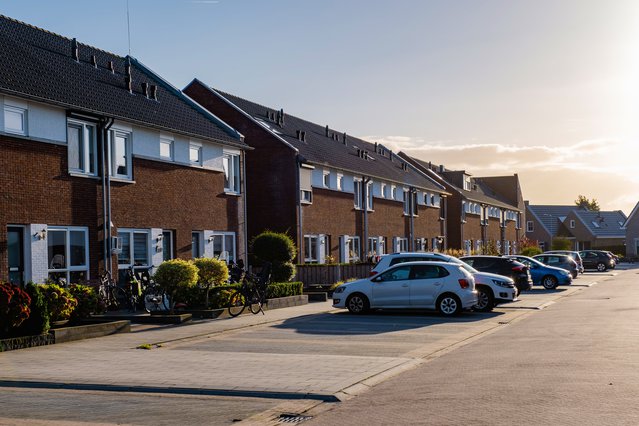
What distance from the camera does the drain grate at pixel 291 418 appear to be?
870 centimetres

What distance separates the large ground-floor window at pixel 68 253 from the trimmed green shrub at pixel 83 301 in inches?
106

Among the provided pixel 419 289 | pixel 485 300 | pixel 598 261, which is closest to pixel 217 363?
pixel 419 289

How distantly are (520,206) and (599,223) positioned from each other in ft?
70.0

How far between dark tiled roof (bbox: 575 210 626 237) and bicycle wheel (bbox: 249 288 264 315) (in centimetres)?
8729

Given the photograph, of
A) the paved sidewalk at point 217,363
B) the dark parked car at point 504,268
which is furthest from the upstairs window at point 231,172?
the paved sidewalk at point 217,363

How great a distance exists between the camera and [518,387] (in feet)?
33.1

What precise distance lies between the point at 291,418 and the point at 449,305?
13.3 meters

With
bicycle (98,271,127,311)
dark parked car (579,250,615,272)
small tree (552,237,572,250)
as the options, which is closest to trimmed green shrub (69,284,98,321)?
bicycle (98,271,127,311)

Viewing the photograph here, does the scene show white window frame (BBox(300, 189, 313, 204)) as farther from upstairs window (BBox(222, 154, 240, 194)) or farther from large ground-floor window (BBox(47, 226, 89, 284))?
large ground-floor window (BBox(47, 226, 89, 284))

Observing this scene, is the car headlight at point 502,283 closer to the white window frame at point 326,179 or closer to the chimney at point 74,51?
the chimney at point 74,51

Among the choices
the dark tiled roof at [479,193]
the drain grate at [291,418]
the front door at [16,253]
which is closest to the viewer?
the drain grate at [291,418]

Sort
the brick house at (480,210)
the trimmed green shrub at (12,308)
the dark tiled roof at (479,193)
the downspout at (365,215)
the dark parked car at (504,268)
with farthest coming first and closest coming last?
the dark tiled roof at (479,193) → the brick house at (480,210) → the downspout at (365,215) → the dark parked car at (504,268) → the trimmed green shrub at (12,308)

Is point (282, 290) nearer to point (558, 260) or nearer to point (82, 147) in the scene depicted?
point (82, 147)

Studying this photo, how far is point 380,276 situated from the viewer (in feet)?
73.0
